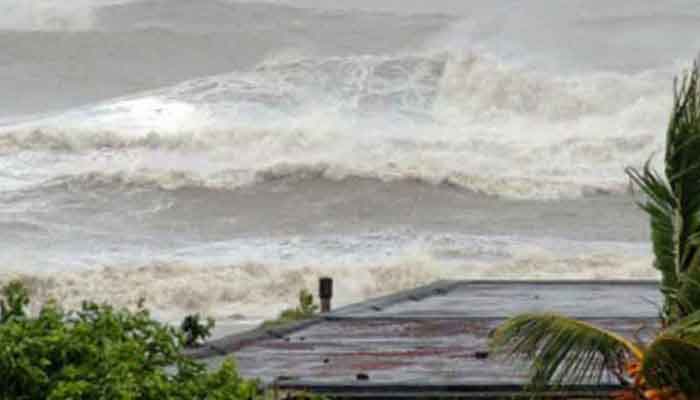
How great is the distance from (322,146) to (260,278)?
586 inches

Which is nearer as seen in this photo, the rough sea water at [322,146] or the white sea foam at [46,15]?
the rough sea water at [322,146]

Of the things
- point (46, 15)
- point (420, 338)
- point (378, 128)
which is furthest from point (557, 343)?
point (46, 15)

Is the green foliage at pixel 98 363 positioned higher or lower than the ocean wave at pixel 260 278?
lower

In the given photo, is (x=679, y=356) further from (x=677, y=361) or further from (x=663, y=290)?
(x=663, y=290)

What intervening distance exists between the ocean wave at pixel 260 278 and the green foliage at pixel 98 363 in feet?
64.8

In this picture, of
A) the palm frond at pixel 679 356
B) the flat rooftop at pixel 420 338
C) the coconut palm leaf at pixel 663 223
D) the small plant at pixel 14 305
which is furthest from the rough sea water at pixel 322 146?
the small plant at pixel 14 305

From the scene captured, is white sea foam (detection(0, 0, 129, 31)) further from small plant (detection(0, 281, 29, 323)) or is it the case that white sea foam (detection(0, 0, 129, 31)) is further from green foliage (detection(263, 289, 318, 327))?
small plant (detection(0, 281, 29, 323))

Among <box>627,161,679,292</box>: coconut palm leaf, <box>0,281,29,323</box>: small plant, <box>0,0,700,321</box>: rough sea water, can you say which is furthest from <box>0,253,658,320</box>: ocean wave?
<box>0,281,29,323</box>: small plant

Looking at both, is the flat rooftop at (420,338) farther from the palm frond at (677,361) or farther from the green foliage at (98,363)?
the green foliage at (98,363)

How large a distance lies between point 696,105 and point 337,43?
169 ft

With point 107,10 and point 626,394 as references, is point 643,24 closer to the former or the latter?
point 107,10

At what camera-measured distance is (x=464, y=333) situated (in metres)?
13.1

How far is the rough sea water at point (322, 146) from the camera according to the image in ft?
94.3

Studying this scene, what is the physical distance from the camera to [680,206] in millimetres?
7238
